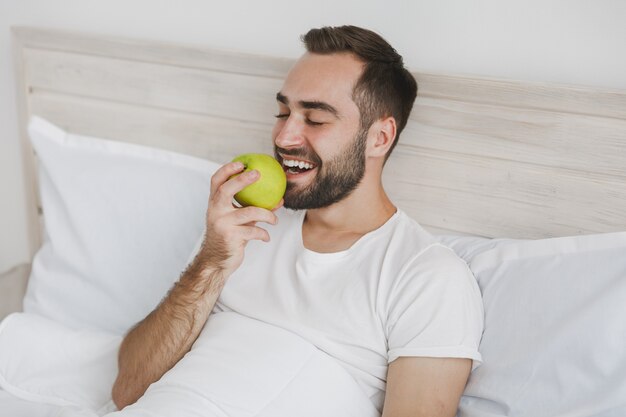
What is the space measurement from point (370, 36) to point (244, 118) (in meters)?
0.44

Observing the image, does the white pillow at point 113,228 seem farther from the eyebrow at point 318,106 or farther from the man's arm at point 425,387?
the man's arm at point 425,387

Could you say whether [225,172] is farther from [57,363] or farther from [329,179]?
[57,363]

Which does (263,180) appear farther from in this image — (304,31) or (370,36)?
(304,31)

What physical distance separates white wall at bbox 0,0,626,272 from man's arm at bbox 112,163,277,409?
52 cm

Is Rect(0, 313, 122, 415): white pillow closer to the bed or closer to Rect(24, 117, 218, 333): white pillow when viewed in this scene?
the bed

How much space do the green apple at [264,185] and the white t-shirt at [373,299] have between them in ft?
0.44

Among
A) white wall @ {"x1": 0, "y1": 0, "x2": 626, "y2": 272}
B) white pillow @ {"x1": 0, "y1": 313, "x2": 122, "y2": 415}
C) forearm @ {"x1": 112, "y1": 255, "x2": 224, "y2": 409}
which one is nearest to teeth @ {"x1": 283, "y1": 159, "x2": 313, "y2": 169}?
forearm @ {"x1": 112, "y1": 255, "x2": 224, "y2": 409}

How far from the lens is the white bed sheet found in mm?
1350

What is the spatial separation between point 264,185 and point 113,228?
22.3 inches

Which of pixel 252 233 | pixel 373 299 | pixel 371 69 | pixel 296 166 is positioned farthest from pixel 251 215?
pixel 371 69

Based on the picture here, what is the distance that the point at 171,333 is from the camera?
1.35 meters

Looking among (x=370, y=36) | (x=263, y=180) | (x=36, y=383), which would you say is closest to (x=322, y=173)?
(x=263, y=180)

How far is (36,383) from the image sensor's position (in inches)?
56.4

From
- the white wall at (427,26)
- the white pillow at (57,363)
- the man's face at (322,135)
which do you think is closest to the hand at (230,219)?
the man's face at (322,135)
